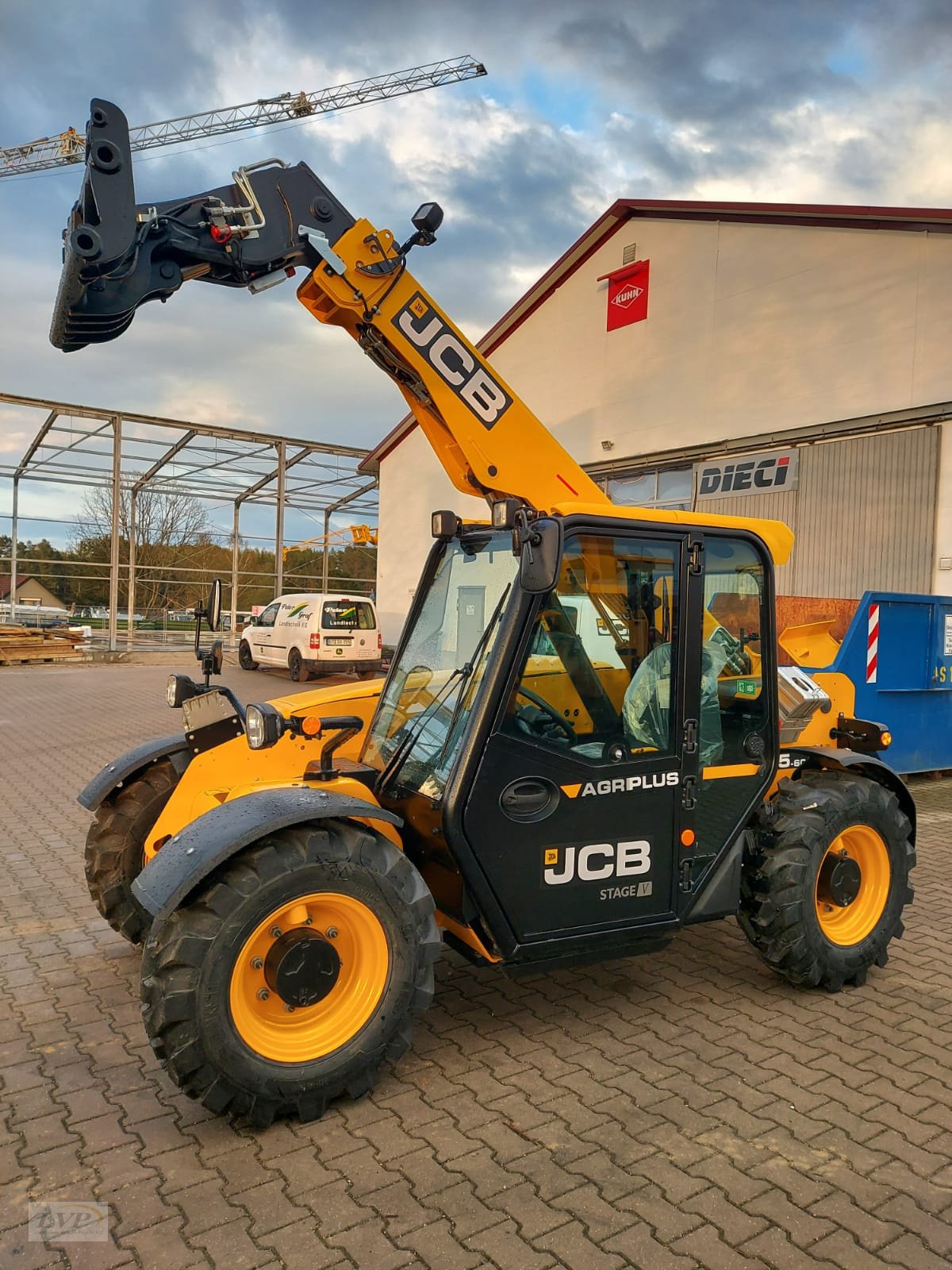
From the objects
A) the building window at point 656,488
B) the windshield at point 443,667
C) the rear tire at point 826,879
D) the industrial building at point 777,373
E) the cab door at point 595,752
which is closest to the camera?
the cab door at point 595,752

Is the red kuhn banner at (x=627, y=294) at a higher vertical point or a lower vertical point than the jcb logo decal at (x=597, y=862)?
higher

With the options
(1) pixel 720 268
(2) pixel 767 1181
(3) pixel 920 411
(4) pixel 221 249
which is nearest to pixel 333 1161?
(2) pixel 767 1181

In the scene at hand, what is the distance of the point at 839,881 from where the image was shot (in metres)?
4.05

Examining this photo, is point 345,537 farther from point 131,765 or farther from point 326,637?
point 131,765

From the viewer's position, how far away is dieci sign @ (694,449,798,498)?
507 inches

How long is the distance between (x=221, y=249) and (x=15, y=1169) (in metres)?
3.65

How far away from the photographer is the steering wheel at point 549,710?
3.38 metres

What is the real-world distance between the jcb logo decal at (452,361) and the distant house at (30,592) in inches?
1144

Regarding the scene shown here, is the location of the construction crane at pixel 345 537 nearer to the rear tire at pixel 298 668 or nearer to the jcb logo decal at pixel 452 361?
the rear tire at pixel 298 668

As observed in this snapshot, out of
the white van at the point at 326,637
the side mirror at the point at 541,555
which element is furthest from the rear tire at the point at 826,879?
the white van at the point at 326,637

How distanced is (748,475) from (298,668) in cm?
998

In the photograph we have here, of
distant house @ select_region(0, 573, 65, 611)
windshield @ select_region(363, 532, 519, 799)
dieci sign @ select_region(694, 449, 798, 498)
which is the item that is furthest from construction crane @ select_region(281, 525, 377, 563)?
windshield @ select_region(363, 532, 519, 799)

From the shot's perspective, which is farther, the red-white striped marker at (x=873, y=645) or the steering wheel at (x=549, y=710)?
the red-white striped marker at (x=873, y=645)

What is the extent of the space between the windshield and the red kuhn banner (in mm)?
12659
